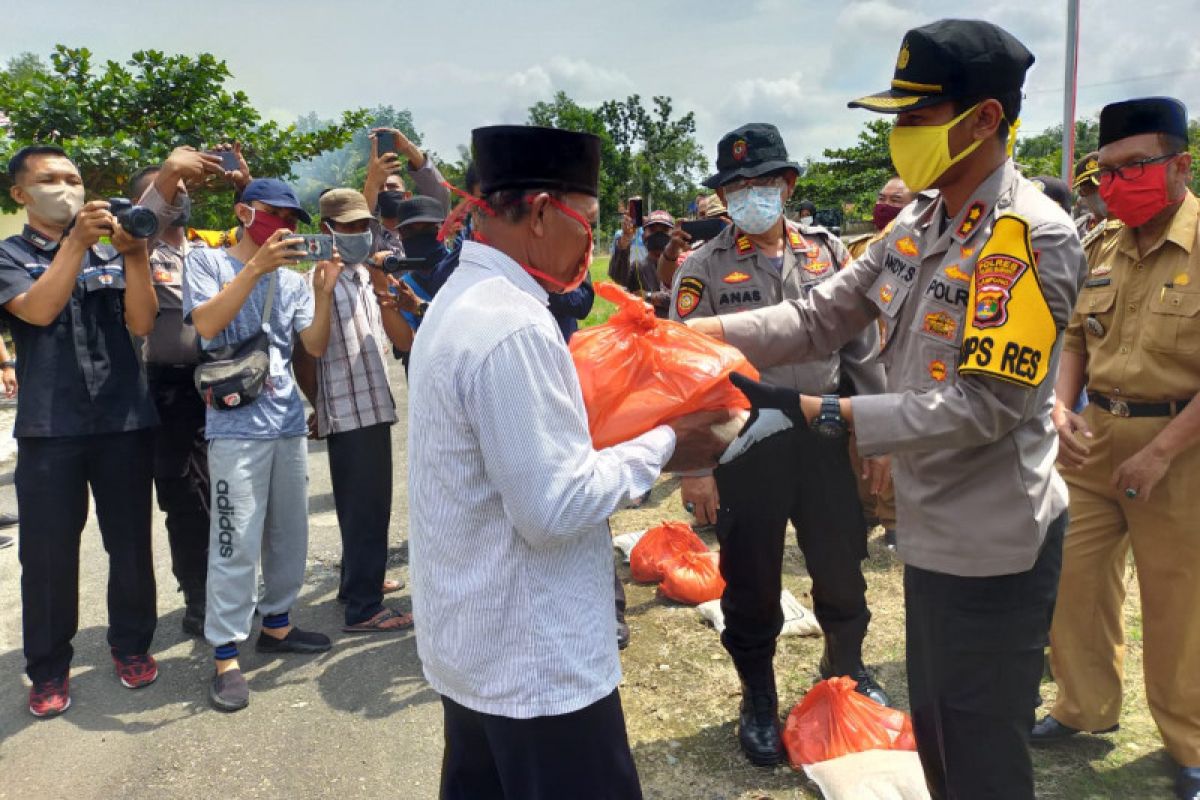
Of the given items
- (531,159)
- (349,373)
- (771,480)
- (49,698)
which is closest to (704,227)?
(771,480)

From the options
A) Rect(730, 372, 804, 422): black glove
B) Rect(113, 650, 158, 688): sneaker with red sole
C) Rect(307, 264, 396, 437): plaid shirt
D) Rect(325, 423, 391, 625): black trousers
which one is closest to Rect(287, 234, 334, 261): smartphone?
Rect(307, 264, 396, 437): plaid shirt

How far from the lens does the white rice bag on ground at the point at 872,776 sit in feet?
8.39

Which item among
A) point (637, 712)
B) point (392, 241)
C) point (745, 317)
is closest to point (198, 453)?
point (392, 241)

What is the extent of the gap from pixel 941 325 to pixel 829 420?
363 mm

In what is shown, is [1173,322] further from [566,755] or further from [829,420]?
[566,755]

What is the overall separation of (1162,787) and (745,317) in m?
2.19

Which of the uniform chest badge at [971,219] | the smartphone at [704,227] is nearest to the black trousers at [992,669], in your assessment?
the uniform chest badge at [971,219]

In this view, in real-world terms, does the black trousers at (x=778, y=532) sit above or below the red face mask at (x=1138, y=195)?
below

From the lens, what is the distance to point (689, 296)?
322cm

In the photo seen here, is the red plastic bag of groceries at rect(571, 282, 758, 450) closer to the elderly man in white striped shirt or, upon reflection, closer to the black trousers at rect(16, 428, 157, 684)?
the elderly man in white striped shirt

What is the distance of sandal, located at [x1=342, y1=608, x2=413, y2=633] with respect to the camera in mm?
4059

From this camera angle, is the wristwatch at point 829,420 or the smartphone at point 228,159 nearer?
the wristwatch at point 829,420

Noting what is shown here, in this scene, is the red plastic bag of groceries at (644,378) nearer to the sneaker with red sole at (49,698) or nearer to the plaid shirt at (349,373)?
the plaid shirt at (349,373)

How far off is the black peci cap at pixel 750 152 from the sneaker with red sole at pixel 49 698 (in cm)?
352
